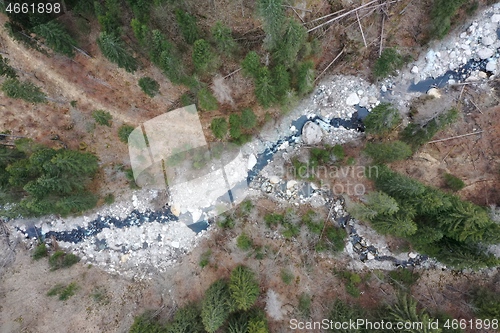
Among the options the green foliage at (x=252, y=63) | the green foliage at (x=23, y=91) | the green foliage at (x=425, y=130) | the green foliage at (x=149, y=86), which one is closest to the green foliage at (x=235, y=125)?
the green foliage at (x=252, y=63)

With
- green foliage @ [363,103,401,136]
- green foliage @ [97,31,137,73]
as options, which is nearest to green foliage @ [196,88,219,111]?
green foliage @ [97,31,137,73]

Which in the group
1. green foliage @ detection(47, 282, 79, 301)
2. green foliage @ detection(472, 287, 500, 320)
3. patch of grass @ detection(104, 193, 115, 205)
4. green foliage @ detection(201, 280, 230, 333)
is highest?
patch of grass @ detection(104, 193, 115, 205)

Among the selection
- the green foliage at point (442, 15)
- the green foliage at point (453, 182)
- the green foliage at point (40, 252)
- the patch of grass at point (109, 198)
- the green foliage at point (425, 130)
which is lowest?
the green foliage at point (453, 182)

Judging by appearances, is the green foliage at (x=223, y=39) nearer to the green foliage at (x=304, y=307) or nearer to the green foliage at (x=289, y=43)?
the green foliage at (x=289, y=43)

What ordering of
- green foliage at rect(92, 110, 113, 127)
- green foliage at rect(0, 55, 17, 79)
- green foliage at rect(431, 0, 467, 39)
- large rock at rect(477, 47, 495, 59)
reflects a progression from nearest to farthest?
green foliage at rect(431, 0, 467, 39) < green foliage at rect(0, 55, 17, 79) < green foliage at rect(92, 110, 113, 127) < large rock at rect(477, 47, 495, 59)

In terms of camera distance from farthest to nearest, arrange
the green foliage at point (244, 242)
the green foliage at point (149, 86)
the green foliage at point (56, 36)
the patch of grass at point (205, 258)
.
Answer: the patch of grass at point (205, 258) → the green foliage at point (244, 242) → the green foliage at point (149, 86) → the green foliage at point (56, 36)

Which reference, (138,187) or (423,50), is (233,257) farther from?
(423,50)

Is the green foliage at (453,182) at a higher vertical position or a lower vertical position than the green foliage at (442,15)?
lower

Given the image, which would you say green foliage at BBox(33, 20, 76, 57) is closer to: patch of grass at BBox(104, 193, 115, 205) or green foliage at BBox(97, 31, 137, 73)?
green foliage at BBox(97, 31, 137, 73)
